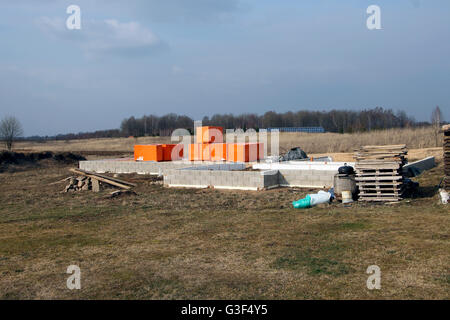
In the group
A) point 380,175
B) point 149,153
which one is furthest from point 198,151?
point 380,175

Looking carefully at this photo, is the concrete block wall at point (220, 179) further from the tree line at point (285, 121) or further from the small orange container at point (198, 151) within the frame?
the tree line at point (285, 121)

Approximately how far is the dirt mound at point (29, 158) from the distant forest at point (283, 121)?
1374 inches

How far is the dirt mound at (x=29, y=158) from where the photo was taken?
28648mm

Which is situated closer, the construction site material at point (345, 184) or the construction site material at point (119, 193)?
the construction site material at point (345, 184)

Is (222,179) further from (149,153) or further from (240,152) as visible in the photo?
(149,153)

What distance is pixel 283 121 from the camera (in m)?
81.4

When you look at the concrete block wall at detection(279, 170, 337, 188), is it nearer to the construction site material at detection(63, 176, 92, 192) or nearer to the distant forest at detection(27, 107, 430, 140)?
the construction site material at detection(63, 176, 92, 192)

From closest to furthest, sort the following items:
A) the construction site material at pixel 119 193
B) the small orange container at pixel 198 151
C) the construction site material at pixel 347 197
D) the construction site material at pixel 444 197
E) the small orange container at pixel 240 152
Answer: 1. the construction site material at pixel 444 197
2. the construction site material at pixel 347 197
3. the construction site material at pixel 119 193
4. the small orange container at pixel 240 152
5. the small orange container at pixel 198 151

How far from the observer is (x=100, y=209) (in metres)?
12.2

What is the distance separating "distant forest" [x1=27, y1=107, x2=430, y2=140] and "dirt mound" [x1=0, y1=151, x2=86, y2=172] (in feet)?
114

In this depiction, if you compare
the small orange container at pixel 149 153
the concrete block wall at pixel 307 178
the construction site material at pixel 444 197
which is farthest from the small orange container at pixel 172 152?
the construction site material at pixel 444 197

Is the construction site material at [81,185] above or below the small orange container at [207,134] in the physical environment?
below

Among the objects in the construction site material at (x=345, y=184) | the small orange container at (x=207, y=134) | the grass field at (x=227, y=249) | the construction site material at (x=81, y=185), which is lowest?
the grass field at (x=227, y=249)

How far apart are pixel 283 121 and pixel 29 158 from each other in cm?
5695
